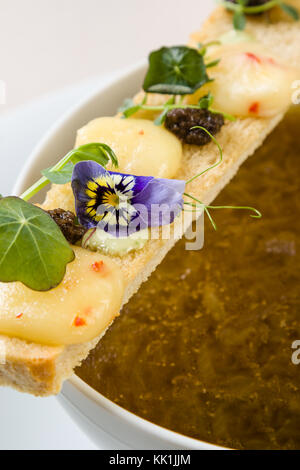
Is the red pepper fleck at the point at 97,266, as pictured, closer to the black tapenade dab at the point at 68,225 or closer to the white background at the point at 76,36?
the black tapenade dab at the point at 68,225

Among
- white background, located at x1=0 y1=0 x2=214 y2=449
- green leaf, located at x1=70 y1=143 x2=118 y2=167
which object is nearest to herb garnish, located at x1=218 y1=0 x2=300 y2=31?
green leaf, located at x1=70 y1=143 x2=118 y2=167

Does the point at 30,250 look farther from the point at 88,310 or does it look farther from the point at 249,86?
the point at 249,86

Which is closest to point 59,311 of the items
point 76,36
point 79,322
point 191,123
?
point 79,322

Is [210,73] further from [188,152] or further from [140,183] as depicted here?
[140,183]

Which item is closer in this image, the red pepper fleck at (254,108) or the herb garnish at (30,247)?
the herb garnish at (30,247)

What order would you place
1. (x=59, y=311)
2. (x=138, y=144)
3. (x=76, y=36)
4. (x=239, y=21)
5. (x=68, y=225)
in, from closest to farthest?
(x=59, y=311)
(x=68, y=225)
(x=138, y=144)
(x=239, y=21)
(x=76, y=36)

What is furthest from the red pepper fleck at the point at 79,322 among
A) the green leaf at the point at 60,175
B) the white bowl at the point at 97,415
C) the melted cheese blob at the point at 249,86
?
the melted cheese blob at the point at 249,86

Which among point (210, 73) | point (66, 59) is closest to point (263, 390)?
point (210, 73)
